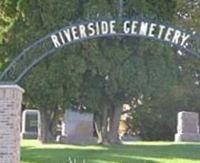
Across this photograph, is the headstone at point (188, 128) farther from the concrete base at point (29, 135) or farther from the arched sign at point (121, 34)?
the arched sign at point (121, 34)

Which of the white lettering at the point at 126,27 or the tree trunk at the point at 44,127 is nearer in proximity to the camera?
the white lettering at the point at 126,27

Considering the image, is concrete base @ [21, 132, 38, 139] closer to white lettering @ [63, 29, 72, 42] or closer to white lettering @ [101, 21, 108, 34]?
white lettering @ [63, 29, 72, 42]

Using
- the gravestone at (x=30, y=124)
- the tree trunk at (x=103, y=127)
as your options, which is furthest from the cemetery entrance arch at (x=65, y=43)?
the gravestone at (x=30, y=124)

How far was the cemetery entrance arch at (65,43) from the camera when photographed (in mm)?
12664

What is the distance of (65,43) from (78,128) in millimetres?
14044

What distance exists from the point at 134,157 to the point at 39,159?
8.30 ft

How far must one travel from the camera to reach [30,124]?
3241 centimetres

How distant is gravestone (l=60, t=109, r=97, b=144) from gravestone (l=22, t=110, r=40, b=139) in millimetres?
4972

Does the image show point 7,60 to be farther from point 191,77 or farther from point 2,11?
point 191,77

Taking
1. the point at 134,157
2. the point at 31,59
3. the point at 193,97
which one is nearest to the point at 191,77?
the point at 193,97

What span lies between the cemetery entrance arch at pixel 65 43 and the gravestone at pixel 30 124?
1855cm

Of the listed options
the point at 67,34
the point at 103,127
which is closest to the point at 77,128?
the point at 103,127

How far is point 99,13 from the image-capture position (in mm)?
23531

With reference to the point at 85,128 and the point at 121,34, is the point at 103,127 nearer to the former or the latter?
the point at 85,128
